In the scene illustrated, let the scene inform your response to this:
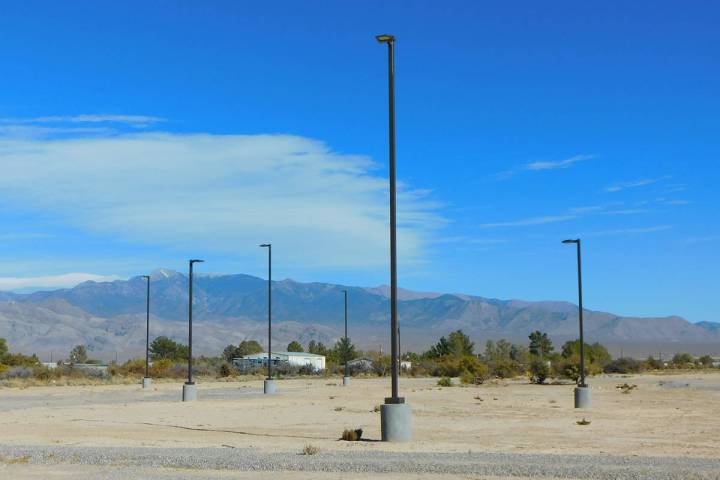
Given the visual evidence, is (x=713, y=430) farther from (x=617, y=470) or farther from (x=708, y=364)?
(x=708, y=364)

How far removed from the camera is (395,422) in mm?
22359

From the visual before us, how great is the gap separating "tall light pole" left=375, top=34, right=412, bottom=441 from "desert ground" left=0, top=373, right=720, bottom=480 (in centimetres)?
50

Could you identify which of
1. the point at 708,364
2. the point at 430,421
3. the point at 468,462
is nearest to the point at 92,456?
the point at 468,462

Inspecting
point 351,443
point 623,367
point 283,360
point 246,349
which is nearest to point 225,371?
point 283,360

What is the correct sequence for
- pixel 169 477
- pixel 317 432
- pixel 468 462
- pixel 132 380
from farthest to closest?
pixel 132 380
pixel 317 432
pixel 468 462
pixel 169 477

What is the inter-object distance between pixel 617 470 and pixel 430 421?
1430 cm

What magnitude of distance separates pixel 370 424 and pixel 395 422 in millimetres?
7749

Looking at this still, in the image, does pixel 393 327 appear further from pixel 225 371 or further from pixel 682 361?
pixel 682 361

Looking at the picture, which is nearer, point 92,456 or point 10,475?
point 10,475

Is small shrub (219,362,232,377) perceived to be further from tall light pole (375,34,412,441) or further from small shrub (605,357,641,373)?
tall light pole (375,34,412,441)

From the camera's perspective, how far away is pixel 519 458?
1934cm

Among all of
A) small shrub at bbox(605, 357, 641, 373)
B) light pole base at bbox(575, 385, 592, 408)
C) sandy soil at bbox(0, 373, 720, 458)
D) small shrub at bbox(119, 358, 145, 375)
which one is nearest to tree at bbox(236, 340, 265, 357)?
small shrub at bbox(119, 358, 145, 375)

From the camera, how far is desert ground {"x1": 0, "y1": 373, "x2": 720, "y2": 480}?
17.5 m

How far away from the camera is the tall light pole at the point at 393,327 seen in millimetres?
22203
